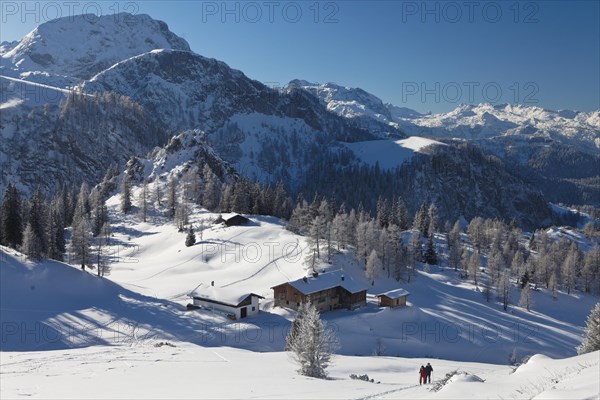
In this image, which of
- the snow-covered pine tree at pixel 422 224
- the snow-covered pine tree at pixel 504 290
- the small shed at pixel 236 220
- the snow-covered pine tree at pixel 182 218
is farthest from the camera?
the snow-covered pine tree at pixel 422 224

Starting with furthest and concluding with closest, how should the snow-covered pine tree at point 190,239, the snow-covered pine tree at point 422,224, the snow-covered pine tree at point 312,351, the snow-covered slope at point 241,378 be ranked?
1. the snow-covered pine tree at point 422,224
2. the snow-covered pine tree at point 190,239
3. the snow-covered pine tree at point 312,351
4. the snow-covered slope at point 241,378

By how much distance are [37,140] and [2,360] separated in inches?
7509

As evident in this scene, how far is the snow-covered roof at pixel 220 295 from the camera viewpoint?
192 ft

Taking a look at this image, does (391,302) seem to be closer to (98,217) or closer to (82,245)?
(82,245)

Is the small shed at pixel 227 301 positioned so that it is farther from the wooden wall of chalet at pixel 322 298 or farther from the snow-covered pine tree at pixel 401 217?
the snow-covered pine tree at pixel 401 217

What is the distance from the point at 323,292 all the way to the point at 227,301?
14.7 metres

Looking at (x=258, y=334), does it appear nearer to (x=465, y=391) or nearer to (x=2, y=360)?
(x=2, y=360)

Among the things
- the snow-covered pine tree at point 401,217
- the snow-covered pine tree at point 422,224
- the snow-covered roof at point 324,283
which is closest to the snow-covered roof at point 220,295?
the snow-covered roof at point 324,283

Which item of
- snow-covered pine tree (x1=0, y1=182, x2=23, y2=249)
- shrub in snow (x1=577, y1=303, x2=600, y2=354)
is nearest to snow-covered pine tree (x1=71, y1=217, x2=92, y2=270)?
snow-covered pine tree (x1=0, y1=182, x2=23, y2=249)

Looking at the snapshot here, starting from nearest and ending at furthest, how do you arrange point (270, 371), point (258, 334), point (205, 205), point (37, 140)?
point (270, 371), point (258, 334), point (205, 205), point (37, 140)

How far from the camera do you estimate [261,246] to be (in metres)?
86.7

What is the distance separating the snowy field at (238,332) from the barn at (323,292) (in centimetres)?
191

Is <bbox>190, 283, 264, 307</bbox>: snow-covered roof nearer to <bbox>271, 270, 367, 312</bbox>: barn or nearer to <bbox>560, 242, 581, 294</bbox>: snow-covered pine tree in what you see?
<bbox>271, 270, 367, 312</bbox>: barn

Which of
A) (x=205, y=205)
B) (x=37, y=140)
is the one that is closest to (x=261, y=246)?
(x=205, y=205)
